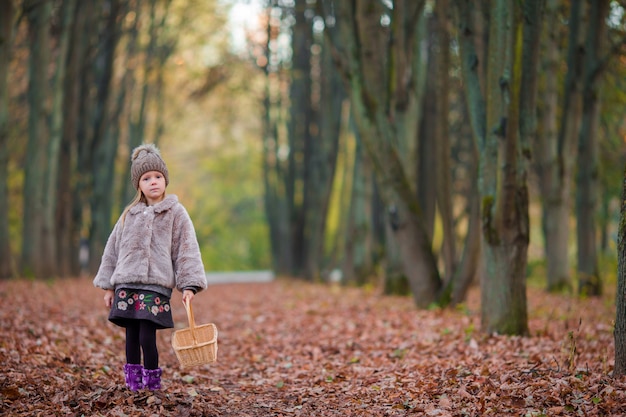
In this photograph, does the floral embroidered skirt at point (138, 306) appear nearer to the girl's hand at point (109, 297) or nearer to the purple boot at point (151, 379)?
the girl's hand at point (109, 297)

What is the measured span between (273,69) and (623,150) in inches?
408

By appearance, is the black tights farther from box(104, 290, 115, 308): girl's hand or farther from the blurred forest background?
the blurred forest background

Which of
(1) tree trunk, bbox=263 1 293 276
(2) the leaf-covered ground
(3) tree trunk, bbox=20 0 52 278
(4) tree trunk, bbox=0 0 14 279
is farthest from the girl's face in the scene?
(1) tree trunk, bbox=263 1 293 276

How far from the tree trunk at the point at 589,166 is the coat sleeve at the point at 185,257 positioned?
31.1 feet

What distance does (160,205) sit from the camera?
17.5ft

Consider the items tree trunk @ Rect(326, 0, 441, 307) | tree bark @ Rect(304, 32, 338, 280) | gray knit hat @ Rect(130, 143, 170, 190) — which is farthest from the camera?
tree bark @ Rect(304, 32, 338, 280)

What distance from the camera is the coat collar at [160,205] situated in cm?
533

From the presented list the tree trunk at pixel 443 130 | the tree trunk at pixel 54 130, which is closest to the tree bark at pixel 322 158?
the tree trunk at pixel 54 130

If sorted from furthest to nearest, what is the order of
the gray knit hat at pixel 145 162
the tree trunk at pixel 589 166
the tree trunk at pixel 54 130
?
1. the tree trunk at pixel 54 130
2. the tree trunk at pixel 589 166
3. the gray knit hat at pixel 145 162

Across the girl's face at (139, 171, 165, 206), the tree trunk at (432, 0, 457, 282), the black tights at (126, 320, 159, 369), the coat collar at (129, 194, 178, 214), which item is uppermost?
the tree trunk at (432, 0, 457, 282)

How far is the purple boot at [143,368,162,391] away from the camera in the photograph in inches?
208

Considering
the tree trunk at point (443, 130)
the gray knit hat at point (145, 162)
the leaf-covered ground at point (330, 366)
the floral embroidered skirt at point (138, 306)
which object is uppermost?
the tree trunk at point (443, 130)

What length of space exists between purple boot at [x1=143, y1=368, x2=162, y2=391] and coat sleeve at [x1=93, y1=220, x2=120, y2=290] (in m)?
0.65

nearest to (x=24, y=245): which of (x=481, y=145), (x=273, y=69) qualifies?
(x=273, y=69)
